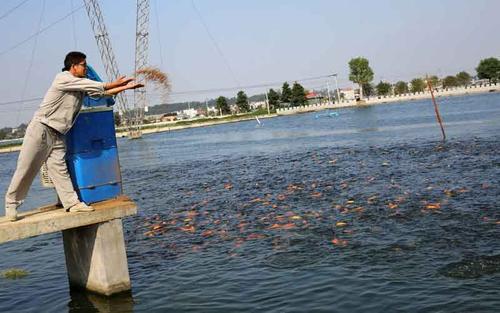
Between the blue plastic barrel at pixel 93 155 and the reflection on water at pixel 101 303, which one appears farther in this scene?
the blue plastic barrel at pixel 93 155

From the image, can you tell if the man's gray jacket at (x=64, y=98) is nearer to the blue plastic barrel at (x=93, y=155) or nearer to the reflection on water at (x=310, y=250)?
the blue plastic barrel at (x=93, y=155)

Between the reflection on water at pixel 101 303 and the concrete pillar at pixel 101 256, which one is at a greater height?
the concrete pillar at pixel 101 256

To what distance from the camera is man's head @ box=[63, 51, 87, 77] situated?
27.5 ft

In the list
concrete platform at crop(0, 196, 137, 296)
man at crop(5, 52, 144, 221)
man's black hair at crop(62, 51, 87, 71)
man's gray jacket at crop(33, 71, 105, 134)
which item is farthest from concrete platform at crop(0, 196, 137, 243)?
man's black hair at crop(62, 51, 87, 71)

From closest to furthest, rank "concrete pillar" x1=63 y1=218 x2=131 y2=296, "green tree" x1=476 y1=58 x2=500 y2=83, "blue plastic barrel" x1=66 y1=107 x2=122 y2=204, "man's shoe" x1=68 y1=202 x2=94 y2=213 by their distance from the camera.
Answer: "man's shoe" x1=68 y1=202 x2=94 y2=213, "concrete pillar" x1=63 y1=218 x2=131 y2=296, "blue plastic barrel" x1=66 y1=107 x2=122 y2=204, "green tree" x1=476 y1=58 x2=500 y2=83

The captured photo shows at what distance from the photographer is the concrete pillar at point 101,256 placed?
875 cm

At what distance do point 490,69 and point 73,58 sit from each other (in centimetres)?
20777

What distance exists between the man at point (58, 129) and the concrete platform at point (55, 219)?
0.17m

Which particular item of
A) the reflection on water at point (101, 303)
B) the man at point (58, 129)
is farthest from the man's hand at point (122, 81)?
the reflection on water at point (101, 303)

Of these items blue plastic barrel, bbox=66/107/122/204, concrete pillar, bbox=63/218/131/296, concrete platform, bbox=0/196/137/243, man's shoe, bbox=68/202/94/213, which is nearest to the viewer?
concrete platform, bbox=0/196/137/243

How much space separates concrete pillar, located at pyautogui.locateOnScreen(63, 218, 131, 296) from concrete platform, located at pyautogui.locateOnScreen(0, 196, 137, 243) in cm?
21

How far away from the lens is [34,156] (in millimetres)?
8352

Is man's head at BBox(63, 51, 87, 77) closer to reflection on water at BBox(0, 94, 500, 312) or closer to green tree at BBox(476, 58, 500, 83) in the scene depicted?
reflection on water at BBox(0, 94, 500, 312)

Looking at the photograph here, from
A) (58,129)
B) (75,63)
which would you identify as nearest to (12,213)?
(58,129)
